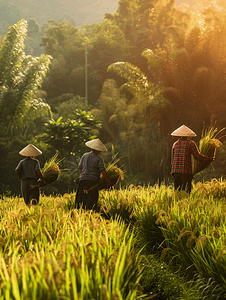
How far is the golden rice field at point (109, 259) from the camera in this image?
80.2 inches

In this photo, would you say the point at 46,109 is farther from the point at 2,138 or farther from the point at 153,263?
the point at 153,263

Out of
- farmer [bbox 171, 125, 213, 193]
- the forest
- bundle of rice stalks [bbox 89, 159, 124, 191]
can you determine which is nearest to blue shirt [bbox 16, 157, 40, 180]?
bundle of rice stalks [bbox 89, 159, 124, 191]

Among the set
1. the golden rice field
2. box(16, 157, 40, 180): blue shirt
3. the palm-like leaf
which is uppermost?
the palm-like leaf

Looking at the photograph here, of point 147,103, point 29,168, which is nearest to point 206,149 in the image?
point 29,168

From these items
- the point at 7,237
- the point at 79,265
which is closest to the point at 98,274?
the point at 79,265

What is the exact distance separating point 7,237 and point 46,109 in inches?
534

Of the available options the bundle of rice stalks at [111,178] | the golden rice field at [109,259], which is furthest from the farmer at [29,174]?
the golden rice field at [109,259]

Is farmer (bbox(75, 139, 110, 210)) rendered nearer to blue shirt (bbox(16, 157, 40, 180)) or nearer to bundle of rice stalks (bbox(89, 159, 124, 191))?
bundle of rice stalks (bbox(89, 159, 124, 191))

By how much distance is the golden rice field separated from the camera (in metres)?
2.04

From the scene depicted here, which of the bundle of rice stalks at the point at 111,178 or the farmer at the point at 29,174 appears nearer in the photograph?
the bundle of rice stalks at the point at 111,178

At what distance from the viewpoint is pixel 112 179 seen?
6164 millimetres

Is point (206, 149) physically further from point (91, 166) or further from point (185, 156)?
point (91, 166)

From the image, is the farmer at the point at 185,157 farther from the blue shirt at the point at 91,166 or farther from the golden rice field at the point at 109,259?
the blue shirt at the point at 91,166

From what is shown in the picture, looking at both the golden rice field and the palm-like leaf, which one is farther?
the palm-like leaf
